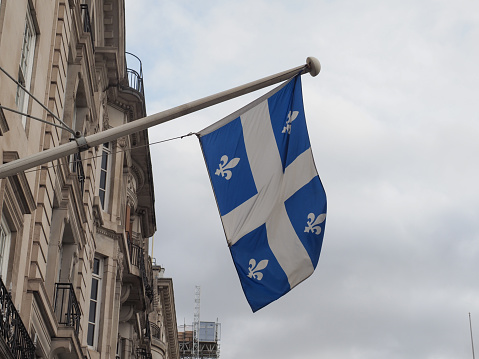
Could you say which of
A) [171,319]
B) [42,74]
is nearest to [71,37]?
[42,74]

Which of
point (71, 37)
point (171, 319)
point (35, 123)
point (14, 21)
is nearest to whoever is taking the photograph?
point (14, 21)

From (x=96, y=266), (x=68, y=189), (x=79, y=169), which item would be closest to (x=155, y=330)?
(x=96, y=266)

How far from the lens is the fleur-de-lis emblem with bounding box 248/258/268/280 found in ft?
44.0

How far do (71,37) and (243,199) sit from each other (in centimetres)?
1118

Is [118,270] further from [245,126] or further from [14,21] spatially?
[245,126]

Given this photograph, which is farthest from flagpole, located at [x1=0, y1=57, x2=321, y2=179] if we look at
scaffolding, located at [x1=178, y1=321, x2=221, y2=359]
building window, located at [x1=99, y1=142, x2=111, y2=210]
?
scaffolding, located at [x1=178, y1=321, x2=221, y2=359]

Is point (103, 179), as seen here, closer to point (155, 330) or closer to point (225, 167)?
point (225, 167)

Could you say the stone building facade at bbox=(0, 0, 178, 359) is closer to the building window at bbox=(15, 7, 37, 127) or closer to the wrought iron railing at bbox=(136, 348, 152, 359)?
the building window at bbox=(15, 7, 37, 127)

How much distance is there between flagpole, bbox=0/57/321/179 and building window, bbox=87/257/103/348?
60.0 ft

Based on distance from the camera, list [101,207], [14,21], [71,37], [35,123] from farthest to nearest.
→ [101,207] < [71,37] < [35,123] < [14,21]

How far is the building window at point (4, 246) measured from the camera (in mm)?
17094

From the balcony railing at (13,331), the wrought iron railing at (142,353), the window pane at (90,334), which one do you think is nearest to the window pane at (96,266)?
the window pane at (90,334)

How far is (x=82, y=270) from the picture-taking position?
82.5 ft

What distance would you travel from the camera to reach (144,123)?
11055mm
